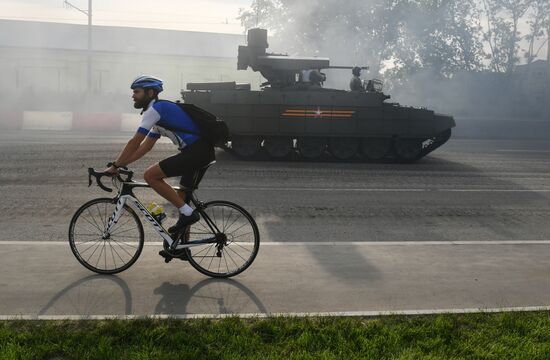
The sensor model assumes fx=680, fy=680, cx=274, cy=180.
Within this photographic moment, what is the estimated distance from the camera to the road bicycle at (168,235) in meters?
6.04

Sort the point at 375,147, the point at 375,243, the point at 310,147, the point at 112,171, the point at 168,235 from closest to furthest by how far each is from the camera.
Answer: the point at 112,171
the point at 168,235
the point at 375,243
the point at 310,147
the point at 375,147

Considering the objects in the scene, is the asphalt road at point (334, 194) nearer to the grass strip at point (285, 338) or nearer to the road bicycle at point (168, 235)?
the road bicycle at point (168, 235)

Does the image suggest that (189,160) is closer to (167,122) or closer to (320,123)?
(167,122)

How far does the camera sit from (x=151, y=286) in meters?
5.82

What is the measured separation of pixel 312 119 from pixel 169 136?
37.4 ft

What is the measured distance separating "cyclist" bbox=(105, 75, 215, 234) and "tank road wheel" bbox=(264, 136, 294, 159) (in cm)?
1099

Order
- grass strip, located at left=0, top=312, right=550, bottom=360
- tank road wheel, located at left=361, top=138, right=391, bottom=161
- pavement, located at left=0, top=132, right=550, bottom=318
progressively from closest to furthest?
grass strip, located at left=0, top=312, right=550, bottom=360, pavement, located at left=0, top=132, right=550, bottom=318, tank road wheel, located at left=361, top=138, right=391, bottom=161

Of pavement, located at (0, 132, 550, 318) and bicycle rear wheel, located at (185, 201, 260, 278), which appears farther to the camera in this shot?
bicycle rear wheel, located at (185, 201, 260, 278)

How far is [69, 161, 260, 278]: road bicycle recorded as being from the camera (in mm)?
6043

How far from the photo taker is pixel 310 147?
56.3 feet

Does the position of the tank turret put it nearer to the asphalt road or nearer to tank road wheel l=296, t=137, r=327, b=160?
tank road wheel l=296, t=137, r=327, b=160

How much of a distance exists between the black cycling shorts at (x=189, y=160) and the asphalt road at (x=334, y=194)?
6.94 ft

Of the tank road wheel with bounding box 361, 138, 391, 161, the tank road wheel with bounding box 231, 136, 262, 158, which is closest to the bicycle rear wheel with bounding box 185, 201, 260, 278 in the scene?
the tank road wheel with bounding box 231, 136, 262, 158

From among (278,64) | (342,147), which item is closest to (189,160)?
(342,147)
